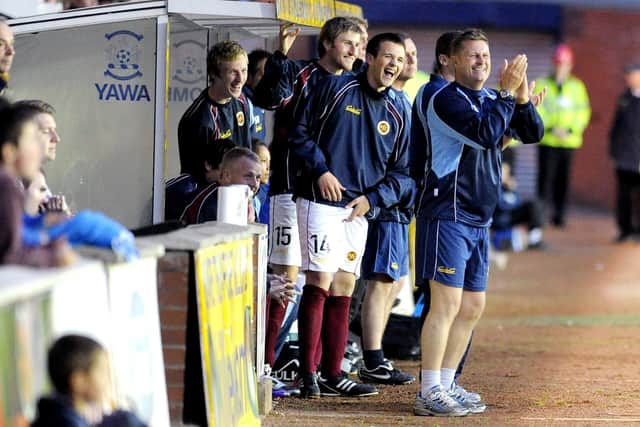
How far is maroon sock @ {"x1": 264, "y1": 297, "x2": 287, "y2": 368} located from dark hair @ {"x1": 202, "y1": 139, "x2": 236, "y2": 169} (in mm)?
945

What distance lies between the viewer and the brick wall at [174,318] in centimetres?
589

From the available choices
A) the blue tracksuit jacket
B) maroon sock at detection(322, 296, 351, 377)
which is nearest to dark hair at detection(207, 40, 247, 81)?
the blue tracksuit jacket

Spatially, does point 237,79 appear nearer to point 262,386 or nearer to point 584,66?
point 262,386

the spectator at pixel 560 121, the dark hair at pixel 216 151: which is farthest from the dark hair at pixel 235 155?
the spectator at pixel 560 121

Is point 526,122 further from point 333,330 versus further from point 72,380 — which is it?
point 72,380

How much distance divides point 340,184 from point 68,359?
390 centimetres

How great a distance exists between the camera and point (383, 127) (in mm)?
8320

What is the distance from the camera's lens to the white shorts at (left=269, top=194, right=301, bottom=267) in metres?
8.57

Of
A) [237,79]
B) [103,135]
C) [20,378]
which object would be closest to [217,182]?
[237,79]

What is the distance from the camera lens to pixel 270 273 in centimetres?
877

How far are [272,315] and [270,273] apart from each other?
38cm

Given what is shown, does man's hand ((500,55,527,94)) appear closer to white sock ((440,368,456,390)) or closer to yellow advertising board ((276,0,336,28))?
white sock ((440,368,456,390))

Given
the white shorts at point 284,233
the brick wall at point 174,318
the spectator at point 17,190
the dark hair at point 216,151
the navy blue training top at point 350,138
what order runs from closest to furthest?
the spectator at point 17,190
the brick wall at point 174,318
the dark hair at point 216,151
the navy blue training top at point 350,138
the white shorts at point 284,233

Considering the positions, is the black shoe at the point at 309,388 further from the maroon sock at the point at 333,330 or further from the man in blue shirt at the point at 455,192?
the man in blue shirt at the point at 455,192
